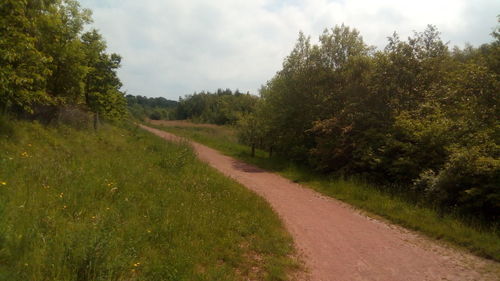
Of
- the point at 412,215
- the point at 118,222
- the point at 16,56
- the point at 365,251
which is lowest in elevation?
the point at 365,251

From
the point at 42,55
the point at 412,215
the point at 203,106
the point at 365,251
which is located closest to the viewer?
the point at 365,251

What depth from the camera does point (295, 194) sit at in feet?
35.6

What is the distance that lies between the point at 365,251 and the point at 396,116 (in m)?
7.40

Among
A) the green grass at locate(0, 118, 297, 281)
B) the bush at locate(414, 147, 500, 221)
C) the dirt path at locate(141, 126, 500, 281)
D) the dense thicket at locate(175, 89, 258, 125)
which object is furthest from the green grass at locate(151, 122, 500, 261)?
the dense thicket at locate(175, 89, 258, 125)

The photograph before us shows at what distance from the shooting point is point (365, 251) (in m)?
6.20

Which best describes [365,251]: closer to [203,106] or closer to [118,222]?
[118,222]

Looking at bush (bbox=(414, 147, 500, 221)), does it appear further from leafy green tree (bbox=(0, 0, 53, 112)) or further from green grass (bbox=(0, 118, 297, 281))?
leafy green tree (bbox=(0, 0, 53, 112))

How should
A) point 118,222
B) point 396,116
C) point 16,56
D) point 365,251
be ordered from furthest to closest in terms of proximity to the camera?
1. point 396,116
2. point 16,56
3. point 365,251
4. point 118,222

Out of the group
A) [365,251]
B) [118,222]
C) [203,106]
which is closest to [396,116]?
[365,251]

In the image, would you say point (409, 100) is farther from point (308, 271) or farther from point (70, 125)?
point (70, 125)

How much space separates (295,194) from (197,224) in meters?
5.50

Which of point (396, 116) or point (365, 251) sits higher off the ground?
point (396, 116)

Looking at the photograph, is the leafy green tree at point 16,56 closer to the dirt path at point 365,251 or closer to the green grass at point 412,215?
the dirt path at point 365,251

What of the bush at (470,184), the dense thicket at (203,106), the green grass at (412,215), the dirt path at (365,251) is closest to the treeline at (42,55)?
the dirt path at (365,251)
